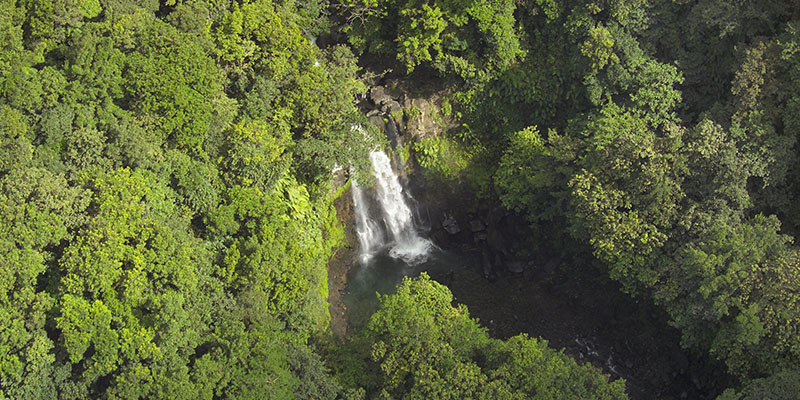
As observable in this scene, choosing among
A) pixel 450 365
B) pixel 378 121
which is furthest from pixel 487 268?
pixel 450 365

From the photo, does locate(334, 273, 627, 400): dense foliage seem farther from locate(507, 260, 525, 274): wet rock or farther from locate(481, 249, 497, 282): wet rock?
locate(507, 260, 525, 274): wet rock

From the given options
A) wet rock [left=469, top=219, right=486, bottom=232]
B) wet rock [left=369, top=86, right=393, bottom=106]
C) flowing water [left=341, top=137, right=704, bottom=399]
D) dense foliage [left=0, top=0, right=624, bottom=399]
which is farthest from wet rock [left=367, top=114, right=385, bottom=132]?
wet rock [left=469, top=219, right=486, bottom=232]

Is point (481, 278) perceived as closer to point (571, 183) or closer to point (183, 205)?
point (571, 183)

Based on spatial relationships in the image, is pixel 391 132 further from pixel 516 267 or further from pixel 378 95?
pixel 516 267

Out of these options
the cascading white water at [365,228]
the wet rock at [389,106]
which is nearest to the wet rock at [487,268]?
the cascading white water at [365,228]

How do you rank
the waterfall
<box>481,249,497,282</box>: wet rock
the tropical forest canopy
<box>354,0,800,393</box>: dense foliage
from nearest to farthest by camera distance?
1. the tropical forest canopy
2. <box>354,0,800,393</box>: dense foliage
3. <box>481,249,497,282</box>: wet rock
4. the waterfall

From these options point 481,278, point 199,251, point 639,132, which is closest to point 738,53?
point 639,132

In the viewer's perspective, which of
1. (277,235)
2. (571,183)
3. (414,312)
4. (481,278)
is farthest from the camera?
(481,278)
